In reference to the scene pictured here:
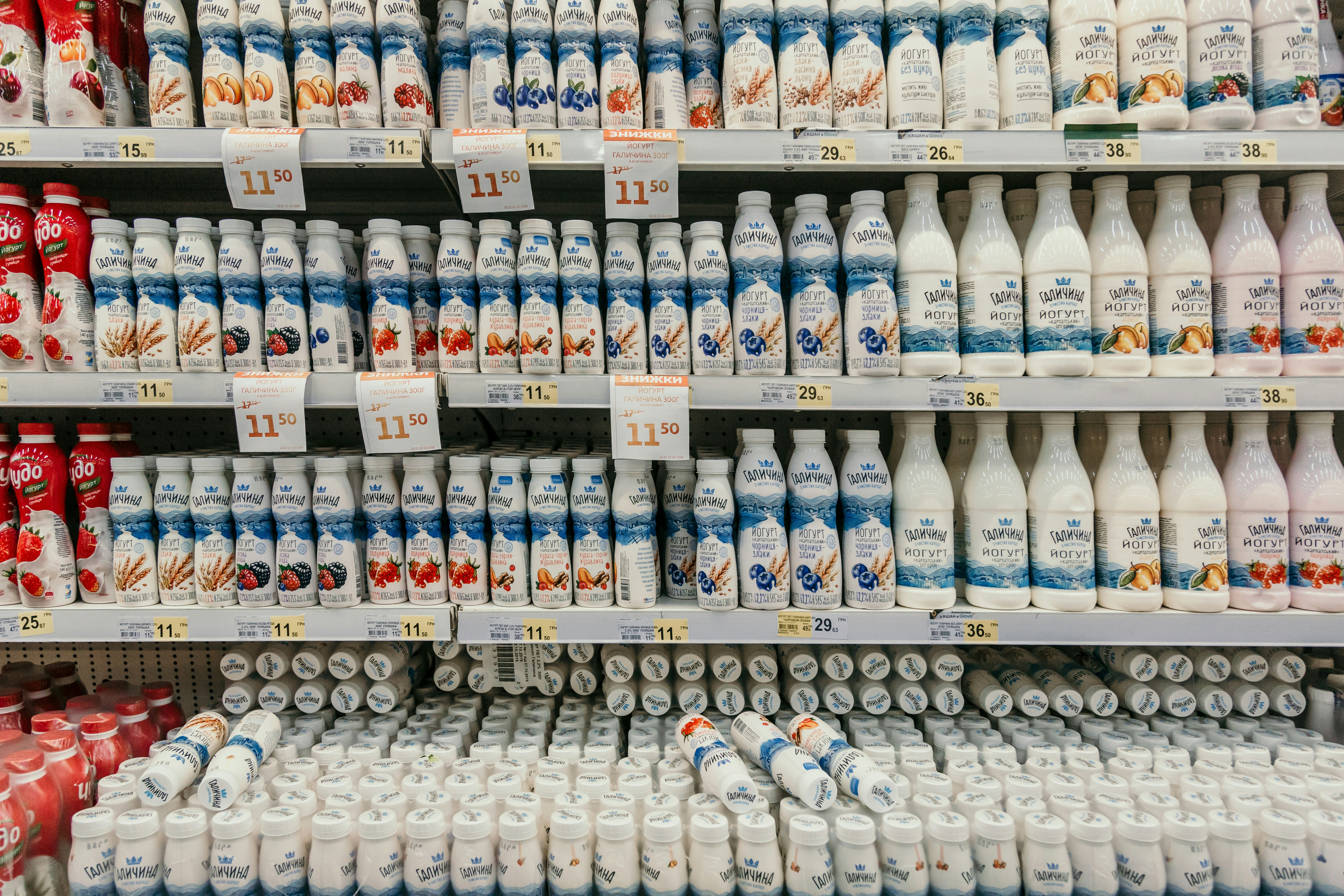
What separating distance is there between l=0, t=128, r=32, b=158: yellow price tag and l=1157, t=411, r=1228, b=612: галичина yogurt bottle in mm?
2336

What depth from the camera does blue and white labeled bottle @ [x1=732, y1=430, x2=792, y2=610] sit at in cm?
142

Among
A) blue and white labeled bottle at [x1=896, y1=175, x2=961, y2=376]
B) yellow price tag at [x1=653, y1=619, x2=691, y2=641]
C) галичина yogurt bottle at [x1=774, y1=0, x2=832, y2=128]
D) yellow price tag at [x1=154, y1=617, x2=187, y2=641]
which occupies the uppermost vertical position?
галичина yogurt bottle at [x1=774, y1=0, x2=832, y2=128]

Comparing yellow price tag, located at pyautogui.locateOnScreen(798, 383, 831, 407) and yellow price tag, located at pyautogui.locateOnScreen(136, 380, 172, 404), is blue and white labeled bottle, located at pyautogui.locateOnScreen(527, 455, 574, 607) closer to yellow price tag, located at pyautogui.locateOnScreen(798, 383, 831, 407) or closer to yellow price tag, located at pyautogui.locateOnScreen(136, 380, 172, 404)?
yellow price tag, located at pyautogui.locateOnScreen(798, 383, 831, 407)

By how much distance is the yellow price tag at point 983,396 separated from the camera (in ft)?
4.52

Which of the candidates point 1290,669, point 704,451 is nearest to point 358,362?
point 704,451

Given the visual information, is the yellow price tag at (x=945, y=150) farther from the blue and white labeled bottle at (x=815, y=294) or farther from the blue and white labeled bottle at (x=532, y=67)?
the blue and white labeled bottle at (x=532, y=67)

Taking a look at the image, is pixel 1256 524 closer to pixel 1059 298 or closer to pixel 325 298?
pixel 1059 298

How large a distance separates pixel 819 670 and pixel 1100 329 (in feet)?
3.02

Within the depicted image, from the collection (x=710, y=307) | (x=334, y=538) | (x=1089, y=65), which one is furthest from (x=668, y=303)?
(x=1089, y=65)

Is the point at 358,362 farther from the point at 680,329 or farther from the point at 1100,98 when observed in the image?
the point at 1100,98

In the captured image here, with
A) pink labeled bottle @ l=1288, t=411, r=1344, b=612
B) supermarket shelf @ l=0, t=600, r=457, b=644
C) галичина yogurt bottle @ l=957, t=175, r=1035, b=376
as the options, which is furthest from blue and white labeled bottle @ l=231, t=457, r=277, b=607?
pink labeled bottle @ l=1288, t=411, r=1344, b=612

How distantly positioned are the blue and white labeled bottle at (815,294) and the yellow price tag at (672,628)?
1.80ft

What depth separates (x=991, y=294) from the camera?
1417 millimetres

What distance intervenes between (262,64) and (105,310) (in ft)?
1.90
